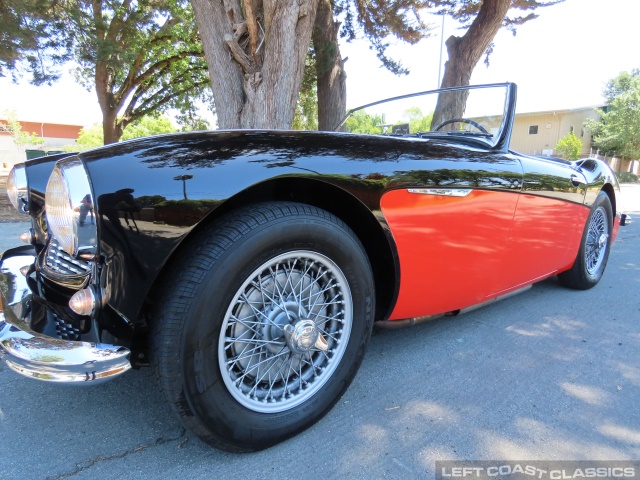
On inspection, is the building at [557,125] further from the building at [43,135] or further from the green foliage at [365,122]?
the building at [43,135]

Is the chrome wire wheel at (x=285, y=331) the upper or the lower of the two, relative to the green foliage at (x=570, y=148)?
lower

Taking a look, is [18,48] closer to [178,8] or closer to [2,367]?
[178,8]

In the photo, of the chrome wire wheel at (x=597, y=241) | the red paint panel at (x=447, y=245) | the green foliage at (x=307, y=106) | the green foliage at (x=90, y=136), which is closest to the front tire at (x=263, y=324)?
the red paint panel at (x=447, y=245)

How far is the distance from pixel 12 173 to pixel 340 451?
6.57 ft

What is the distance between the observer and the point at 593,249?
370cm

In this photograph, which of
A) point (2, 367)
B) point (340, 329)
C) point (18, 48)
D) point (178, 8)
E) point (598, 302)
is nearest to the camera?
point (340, 329)

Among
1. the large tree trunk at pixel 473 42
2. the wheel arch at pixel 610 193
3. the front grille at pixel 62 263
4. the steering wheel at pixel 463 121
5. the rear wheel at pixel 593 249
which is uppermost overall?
the large tree trunk at pixel 473 42

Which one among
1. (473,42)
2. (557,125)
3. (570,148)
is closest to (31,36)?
(473,42)

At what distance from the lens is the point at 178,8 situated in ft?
39.4

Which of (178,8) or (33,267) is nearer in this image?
(33,267)

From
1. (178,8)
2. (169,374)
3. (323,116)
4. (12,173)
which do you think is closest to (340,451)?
(169,374)

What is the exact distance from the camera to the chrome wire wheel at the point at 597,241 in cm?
361

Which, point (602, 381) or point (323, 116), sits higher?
point (323, 116)

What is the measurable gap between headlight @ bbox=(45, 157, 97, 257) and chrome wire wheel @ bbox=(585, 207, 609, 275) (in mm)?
3825
